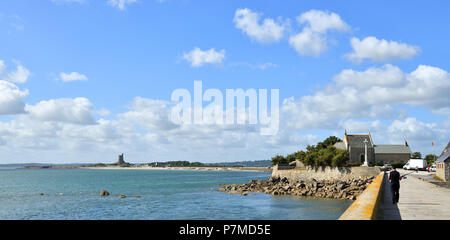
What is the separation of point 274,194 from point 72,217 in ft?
99.7

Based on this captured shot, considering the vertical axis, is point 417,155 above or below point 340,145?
below

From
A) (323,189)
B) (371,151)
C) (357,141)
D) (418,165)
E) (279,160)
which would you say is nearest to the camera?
(323,189)

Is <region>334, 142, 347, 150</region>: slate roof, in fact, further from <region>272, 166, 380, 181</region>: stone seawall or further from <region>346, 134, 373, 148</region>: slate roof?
<region>272, 166, 380, 181</region>: stone seawall

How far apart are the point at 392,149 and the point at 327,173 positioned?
1415 inches

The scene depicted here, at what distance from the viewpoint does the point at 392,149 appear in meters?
98.9

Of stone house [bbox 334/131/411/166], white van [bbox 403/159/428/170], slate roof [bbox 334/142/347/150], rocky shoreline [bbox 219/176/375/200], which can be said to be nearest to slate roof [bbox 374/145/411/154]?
stone house [bbox 334/131/411/166]

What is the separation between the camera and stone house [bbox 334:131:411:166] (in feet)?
314

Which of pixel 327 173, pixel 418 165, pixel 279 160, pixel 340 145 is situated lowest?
pixel 327 173

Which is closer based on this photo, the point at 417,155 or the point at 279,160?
the point at 279,160

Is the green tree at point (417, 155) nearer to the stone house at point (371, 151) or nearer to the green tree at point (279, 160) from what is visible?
the stone house at point (371, 151)

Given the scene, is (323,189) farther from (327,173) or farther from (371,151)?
(371,151)

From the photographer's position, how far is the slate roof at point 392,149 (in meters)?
97.8

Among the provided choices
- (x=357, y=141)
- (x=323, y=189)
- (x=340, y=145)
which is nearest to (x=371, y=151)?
(x=357, y=141)
